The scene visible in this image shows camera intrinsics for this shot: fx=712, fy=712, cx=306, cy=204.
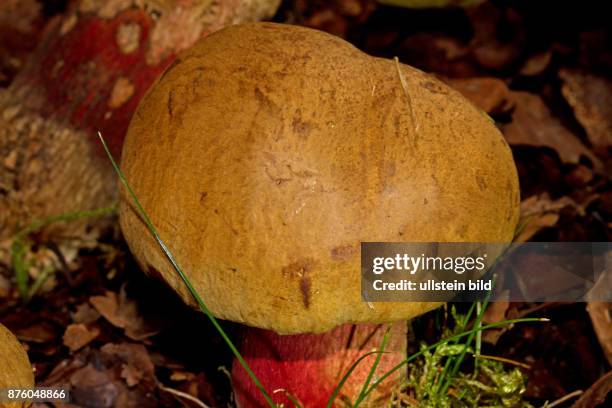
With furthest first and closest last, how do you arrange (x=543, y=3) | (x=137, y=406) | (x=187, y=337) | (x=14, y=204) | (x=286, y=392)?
(x=543, y=3), (x=14, y=204), (x=187, y=337), (x=137, y=406), (x=286, y=392)

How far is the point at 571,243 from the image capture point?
1.72m

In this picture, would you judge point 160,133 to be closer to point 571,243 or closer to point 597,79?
point 571,243

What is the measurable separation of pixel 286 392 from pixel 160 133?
0.53m

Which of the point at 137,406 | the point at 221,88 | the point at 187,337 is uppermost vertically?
the point at 221,88

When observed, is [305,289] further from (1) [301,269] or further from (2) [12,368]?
(2) [12,368]

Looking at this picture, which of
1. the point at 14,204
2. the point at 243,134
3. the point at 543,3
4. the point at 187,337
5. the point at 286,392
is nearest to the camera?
the point at 243,134

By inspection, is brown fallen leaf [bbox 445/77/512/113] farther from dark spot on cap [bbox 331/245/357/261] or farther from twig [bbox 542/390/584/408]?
dark spot on cap [bbox 331/245/357/261]

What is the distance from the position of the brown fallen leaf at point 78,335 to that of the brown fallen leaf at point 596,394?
41.9 inches

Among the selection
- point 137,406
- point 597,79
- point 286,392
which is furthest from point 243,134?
point 597,79

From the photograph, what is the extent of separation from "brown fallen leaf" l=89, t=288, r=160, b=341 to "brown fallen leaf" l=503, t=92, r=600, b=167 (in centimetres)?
110

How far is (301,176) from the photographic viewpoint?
1.10 m

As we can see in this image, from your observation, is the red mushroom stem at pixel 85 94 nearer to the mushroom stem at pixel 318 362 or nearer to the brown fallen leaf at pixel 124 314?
the brown fallen leaf at pixel 124 314

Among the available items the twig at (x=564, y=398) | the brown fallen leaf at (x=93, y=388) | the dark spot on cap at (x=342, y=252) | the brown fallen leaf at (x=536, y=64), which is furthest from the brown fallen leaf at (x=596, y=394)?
the brown fallen leaf at (x=536, y=64)

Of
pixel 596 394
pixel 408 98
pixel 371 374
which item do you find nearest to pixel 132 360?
pixel 371 374
